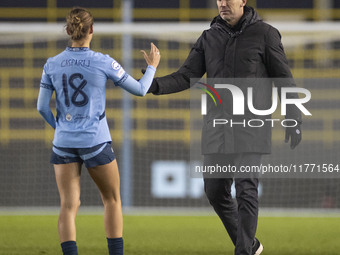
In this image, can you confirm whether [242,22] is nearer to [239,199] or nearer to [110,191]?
[239,199]

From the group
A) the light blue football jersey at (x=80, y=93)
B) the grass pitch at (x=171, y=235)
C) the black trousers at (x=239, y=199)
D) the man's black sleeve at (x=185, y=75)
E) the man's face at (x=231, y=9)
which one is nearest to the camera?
the light blue football jersey at (x=80, y=93)

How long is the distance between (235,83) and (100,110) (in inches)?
32.7

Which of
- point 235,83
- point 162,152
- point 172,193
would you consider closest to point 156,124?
point 162,152

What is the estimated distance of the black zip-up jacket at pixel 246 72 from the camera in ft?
13.0

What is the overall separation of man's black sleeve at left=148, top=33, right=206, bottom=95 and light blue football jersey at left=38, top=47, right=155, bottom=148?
600 millimetres

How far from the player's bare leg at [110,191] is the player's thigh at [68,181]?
3.3 inches

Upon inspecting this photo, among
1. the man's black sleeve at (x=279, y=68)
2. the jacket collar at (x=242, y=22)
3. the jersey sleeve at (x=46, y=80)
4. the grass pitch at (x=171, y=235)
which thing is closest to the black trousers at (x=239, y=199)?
the man's black sleeve at (x=279, y=68)

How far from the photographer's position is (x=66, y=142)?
362 centimetres

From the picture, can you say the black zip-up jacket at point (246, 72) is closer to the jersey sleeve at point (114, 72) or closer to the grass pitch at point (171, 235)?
the jersey sleeve at point (114, 72)

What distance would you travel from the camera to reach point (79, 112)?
3588 mm

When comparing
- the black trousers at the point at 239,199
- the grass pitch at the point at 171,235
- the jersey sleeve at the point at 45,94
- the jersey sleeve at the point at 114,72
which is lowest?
the grass pitch at the point at 171,235

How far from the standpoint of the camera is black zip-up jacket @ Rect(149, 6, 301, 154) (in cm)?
396

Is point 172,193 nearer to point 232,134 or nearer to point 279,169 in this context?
point 279,169

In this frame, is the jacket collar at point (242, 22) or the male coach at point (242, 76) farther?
the jacket collar at point (242, 22)
